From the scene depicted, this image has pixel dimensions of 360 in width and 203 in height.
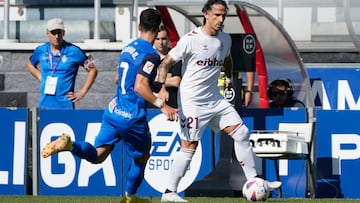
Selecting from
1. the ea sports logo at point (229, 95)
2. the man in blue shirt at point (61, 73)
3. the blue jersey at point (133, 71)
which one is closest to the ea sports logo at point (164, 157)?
the ea sports logo at point (229, 95)

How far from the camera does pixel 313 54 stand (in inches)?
760

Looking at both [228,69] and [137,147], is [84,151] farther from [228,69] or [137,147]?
[228,69]

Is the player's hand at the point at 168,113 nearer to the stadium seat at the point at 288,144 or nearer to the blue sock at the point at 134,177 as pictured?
the blue sock at the point at 134,177

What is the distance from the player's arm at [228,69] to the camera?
48.2 ft

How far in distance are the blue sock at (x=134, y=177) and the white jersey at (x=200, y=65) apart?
1128mm

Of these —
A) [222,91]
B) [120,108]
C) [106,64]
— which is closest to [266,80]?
[222,91]

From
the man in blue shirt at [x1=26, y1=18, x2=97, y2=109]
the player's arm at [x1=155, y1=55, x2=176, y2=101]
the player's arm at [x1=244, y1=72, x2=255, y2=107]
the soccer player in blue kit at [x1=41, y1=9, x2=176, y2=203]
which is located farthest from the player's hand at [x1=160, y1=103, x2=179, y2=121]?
the man in blue shirt at [x1=26, y1=18, x2=97, y2=109]

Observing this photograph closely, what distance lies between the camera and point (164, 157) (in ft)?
54.3

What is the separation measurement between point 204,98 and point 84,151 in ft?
5.44

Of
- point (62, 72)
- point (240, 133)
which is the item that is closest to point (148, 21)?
point (240, 133)

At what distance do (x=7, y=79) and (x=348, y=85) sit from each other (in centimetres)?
509

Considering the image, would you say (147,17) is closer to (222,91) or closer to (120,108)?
(120,108)

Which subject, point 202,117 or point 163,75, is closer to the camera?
point 163,75

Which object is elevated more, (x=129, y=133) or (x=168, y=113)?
(x=168, y=113)
